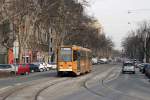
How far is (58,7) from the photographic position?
75.3 m

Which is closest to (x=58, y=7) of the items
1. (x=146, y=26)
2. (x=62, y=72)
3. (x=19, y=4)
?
(x=19, y=4)

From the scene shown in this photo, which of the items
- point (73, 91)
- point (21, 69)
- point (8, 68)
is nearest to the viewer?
point (73, 91)

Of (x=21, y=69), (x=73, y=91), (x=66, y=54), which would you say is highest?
(x=66, y=54)

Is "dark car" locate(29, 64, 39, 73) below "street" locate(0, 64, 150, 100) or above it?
above

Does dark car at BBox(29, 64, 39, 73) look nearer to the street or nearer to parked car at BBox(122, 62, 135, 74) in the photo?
parked car at BBox(122, 62, 135, 74)

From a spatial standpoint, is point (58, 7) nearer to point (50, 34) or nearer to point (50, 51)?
point (50, 34)

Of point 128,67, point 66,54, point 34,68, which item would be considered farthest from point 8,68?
point 128,67

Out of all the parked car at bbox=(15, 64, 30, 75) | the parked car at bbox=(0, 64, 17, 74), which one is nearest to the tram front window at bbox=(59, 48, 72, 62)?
the parked car at bbox=(0, 64, 17, 74)

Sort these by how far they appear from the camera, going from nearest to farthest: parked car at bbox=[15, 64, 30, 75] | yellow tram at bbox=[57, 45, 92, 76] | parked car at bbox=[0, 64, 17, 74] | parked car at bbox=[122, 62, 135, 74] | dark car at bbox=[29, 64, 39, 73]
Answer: yellow tram at bbox=[57, 45, 92, 76] → parked car at bbox=[0, 64, 17, 74] → parked car at bbox=[15, 64, 30, 75] → parked car at bbox=[122, 62, 135, 74] → dark car at bbox=[29, 64, 39, 73]

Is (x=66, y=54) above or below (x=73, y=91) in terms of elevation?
above

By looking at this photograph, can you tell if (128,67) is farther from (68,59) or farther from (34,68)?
(68,59)

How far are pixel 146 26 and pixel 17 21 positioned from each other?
69688mm

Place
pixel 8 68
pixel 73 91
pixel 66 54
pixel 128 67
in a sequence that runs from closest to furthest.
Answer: pixel 73 91
pixel 66 54
pixel 8 68
pixel 128 67

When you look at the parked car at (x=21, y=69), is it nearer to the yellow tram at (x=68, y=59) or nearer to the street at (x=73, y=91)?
the yellow tram at (x=68, y=59)
